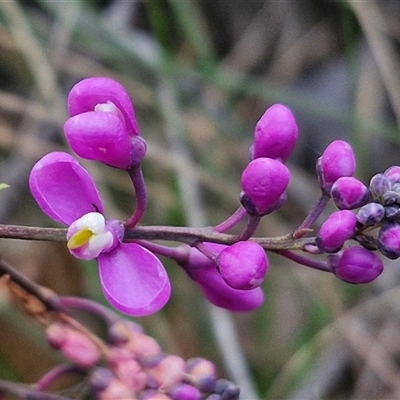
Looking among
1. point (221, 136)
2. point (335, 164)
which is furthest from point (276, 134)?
point (221, 136)

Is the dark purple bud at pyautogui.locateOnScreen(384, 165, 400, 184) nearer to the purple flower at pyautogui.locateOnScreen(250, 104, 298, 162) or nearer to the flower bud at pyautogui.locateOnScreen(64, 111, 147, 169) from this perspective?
the purple flower at pyautogui.locateOnScreen(250, 104, 298, 162)

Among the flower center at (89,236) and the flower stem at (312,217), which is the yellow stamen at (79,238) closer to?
the flower center at (89,236)

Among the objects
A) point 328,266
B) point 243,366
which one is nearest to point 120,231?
→ point 328,266

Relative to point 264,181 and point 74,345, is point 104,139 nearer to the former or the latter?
point 264,181

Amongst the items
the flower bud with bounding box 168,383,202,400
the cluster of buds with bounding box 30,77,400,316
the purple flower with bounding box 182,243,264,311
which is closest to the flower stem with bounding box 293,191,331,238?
the cluster of buds with bounding box 30,77,400,316

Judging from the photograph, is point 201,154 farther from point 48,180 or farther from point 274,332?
point 48,180

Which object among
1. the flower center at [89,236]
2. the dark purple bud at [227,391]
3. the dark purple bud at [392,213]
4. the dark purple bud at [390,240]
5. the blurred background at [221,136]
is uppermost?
the blurred background at [221,136]

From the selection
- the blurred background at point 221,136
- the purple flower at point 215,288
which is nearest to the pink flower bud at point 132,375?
the purple flower at point 215,288

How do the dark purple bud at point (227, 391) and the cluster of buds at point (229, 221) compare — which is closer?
the cluster of buds at point (229, 221)
